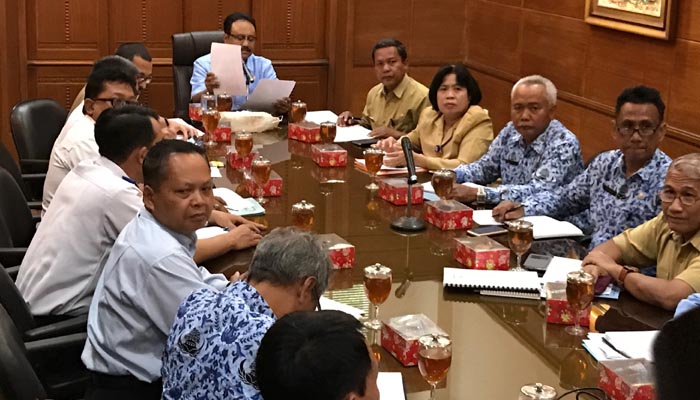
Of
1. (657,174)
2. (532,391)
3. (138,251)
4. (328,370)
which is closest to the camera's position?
(328,370)

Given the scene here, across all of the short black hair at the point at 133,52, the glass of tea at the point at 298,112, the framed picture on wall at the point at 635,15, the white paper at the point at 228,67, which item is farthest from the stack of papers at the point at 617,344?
the short black hair at the point at 133,52

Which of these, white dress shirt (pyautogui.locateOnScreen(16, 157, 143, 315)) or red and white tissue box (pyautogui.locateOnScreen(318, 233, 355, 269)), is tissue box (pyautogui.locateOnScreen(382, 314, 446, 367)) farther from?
white dress shirt (pyautogui.locateOnScreen(16, 157, 143, 315))

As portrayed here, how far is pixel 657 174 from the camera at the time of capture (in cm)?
351

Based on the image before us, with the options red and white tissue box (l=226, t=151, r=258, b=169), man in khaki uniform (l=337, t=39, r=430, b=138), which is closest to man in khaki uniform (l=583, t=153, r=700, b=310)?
red and white tissue box (l=226, t=151, r=258, b=169)

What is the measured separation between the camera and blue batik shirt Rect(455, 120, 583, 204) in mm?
3907

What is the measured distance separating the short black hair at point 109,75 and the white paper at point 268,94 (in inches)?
42.8

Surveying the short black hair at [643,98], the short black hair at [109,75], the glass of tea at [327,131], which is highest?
the short black hair at [643,98]

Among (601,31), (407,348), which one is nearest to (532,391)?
(407,348)

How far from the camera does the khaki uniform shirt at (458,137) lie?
4562 mm

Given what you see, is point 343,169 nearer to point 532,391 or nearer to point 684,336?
point 532,391

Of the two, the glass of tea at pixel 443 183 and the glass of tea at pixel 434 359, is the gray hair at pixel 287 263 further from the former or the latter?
the glass of tea at pixel 443 183

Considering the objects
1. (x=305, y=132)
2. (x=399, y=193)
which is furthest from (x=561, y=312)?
(x=305, y=132)

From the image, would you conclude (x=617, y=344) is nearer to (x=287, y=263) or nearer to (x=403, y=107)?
(x=287, y=263)

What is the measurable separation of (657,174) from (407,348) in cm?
168
